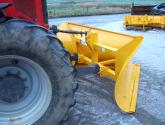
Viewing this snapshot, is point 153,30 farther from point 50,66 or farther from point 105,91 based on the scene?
point 50,66

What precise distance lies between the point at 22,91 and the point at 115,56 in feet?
5.40

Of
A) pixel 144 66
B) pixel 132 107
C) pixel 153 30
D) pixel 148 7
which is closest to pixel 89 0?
pixel 148 7

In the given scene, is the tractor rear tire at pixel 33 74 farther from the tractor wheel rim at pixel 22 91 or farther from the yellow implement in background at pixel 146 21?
the yellow implement in background at pixel 146 21

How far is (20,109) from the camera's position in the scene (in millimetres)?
3076

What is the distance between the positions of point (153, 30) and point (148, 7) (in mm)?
3815

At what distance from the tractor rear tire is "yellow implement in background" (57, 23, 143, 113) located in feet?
3.82

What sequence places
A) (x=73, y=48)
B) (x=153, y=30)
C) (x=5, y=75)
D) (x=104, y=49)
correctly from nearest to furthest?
1. (x=5, y=75)
2. (x=104, y=49)
3. (x=73, y=48)
4. (x=153, y=30)

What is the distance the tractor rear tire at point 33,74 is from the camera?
8.86ft

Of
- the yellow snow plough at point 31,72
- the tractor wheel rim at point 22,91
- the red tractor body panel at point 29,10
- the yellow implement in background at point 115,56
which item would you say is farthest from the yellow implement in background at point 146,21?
the tractor wheel rim at point 22,91

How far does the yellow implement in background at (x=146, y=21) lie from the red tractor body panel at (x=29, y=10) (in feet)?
33.2

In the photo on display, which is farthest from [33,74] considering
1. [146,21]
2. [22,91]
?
[146,21]

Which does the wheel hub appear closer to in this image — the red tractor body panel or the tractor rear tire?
the tractor rear tire

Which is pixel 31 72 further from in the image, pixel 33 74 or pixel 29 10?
pixel 29 10

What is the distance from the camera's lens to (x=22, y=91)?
9.91 ft
